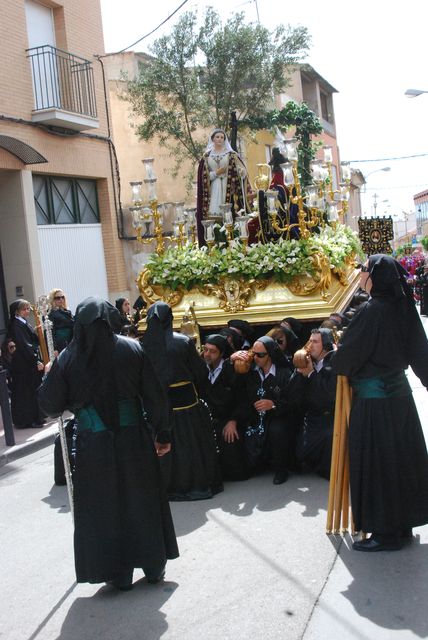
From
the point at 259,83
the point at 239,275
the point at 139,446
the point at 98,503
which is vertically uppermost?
the point at 259,83

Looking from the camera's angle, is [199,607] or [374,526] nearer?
[199,607]

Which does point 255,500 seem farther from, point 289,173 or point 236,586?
point 289,173

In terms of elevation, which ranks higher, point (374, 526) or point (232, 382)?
point (232, 382)

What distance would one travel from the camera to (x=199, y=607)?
13.7 feet

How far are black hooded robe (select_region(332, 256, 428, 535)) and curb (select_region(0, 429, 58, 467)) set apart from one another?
486 centimetres

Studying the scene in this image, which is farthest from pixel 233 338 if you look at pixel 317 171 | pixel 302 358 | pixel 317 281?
pixel 317 171

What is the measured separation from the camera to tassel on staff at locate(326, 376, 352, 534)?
4887mm

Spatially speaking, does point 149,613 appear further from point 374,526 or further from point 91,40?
point 91,40

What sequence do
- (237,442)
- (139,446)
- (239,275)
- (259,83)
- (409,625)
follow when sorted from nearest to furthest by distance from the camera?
(409,625) < (139,446) < (237,442) < (239,275) < (259,83)

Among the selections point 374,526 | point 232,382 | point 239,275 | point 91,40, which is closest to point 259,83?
point 91,40

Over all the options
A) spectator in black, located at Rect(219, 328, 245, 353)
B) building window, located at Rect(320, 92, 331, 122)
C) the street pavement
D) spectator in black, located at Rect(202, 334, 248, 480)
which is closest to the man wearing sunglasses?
the street pavement

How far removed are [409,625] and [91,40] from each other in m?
14.7

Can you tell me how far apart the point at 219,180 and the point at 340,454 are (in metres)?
5.88

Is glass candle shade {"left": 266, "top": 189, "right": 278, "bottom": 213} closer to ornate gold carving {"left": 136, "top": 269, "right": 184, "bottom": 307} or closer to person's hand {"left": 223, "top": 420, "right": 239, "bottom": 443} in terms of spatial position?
ornate gold carving {"left": 136, "top": 269, "right": 184, "bottom": 307}
